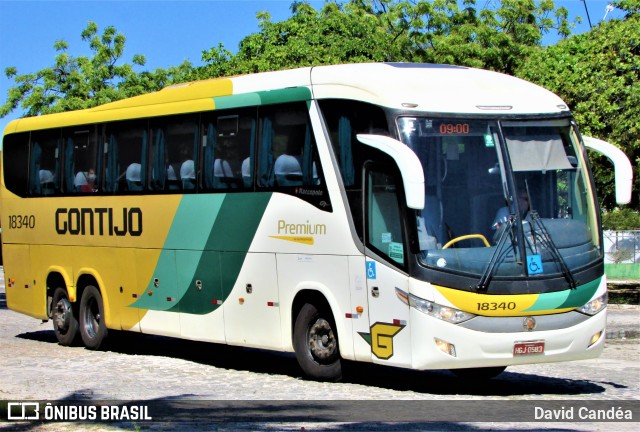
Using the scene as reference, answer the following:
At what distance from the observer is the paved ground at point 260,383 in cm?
1036

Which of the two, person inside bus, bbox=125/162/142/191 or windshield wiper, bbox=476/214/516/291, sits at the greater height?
person inside bus, bbox=125/162/142/191

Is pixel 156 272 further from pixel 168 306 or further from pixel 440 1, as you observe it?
pixel 440 1

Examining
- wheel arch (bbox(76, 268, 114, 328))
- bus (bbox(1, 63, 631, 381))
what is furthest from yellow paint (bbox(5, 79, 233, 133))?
wheel arch (bbox(76, 268, 114, 328))

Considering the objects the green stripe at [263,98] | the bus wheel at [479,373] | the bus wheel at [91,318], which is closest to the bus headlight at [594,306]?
the bus wheel at [479,373]

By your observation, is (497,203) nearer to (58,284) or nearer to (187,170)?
(187,170)

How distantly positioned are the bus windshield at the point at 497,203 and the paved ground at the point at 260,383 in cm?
145

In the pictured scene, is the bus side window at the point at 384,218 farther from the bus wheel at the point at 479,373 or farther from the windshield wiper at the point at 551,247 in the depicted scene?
the bus wheel at the point at 479,373

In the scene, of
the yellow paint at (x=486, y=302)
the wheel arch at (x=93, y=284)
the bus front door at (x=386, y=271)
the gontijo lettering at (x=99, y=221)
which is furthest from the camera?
the wheel arch at (x=93, y=284)

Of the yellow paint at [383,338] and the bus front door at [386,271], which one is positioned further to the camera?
the yellow paint at [383,338]

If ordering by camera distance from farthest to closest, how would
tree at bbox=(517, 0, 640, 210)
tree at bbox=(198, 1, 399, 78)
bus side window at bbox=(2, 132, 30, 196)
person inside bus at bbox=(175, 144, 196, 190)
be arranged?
tree at bbox=(198, 1, 399, 78) < tree at bbox=(517, 0, 640, 210) < bus side window at bbox=(2, 132, 30, 196) < person inside bus at bbox=(175, 144, 196, 190)

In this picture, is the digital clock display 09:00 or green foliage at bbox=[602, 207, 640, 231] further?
green foliage at bbox=[602, 207, 640, 231]

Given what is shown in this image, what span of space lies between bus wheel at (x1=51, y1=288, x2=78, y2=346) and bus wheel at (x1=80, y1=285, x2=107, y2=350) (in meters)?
0.33

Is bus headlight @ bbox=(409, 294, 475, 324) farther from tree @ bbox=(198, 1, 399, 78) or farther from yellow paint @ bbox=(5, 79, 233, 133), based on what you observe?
tree @ bbox=(198, 1, 399, 78)

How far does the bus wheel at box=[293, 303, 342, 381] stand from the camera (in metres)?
13.8
